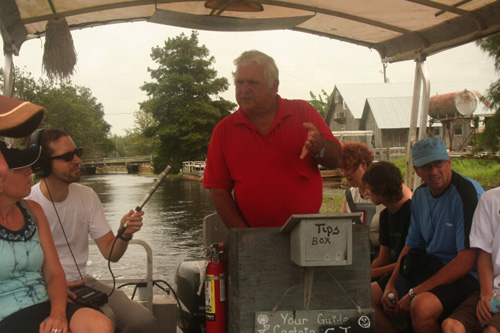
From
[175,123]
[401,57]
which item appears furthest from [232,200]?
[175,123]

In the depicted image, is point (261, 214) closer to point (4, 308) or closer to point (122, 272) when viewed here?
point (4, 308)

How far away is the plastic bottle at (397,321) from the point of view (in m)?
3.50

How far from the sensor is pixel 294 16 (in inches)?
176

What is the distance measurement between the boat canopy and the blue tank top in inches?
58.5

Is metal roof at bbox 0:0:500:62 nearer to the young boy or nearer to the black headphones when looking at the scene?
the black headphones

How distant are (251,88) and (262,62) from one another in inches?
7.4

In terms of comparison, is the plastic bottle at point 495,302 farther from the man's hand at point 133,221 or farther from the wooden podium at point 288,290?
the man's hand at point 133,221

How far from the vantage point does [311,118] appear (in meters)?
3.37

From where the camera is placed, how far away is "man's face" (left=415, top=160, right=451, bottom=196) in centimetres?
337

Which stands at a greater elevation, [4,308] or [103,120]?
[103,120]

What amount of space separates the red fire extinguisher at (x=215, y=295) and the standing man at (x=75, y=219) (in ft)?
1.76

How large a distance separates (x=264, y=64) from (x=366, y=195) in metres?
1.89

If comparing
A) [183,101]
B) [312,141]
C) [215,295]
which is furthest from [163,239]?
[183,101]

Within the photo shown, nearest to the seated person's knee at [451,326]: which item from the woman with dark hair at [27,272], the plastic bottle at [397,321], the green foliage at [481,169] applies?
the plastic bottle at [397,321]
